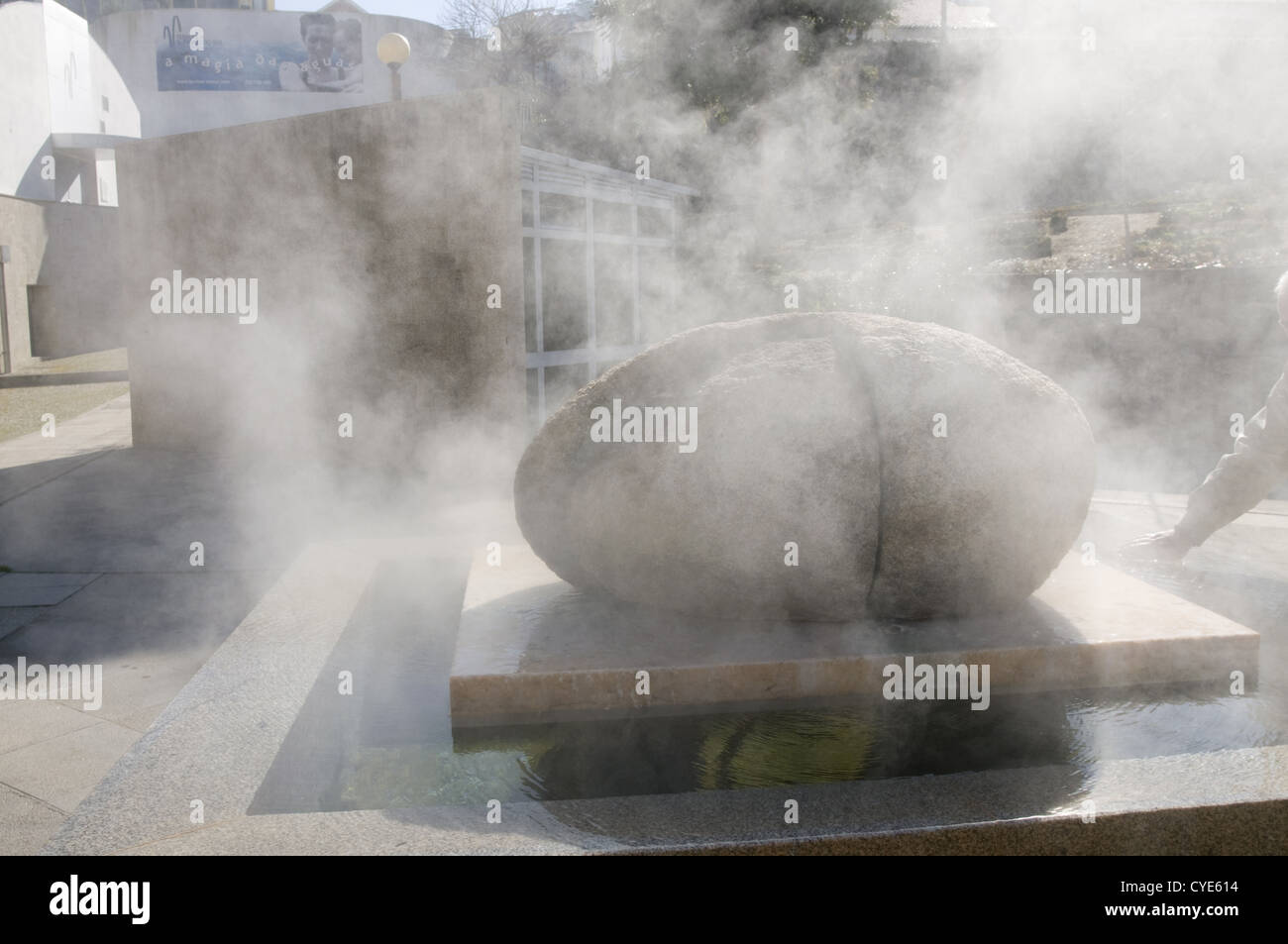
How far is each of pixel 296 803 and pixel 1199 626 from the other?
2589 millimetres

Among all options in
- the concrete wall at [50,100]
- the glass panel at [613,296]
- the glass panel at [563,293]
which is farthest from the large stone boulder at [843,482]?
the concrete wall at [50,100]

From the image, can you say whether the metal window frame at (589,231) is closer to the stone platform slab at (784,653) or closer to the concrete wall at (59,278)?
the stone platform slab at (784,653)

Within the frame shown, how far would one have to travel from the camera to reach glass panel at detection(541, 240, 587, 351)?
316 inches

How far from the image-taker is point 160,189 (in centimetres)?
881

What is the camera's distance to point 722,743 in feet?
8.70

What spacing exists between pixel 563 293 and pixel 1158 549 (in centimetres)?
527

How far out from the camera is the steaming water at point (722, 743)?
247 centimetres

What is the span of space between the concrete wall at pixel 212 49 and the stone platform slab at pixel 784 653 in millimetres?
38004

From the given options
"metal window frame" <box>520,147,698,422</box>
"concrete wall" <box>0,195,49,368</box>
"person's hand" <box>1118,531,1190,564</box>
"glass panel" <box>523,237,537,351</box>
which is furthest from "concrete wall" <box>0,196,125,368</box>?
"person's hand" <box>1118,531,1190,564</box>

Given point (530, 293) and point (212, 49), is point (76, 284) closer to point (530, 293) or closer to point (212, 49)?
point (530, 293)

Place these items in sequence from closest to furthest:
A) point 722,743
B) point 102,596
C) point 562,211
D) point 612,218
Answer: point 722,743
point 102,596
point 562,211
point 612,218

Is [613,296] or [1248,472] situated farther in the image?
[613,296]

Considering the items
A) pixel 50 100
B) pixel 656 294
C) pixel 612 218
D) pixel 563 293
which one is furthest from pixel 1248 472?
pixel 50 100

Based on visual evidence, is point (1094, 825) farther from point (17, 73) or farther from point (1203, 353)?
point (17, 73)
